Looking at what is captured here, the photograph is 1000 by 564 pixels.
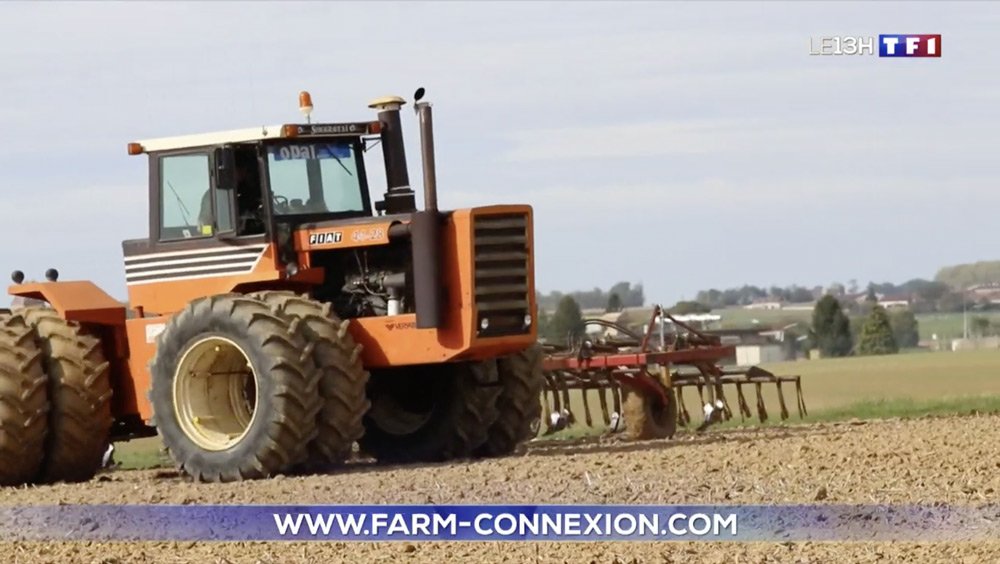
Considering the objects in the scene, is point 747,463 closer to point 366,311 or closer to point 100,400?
point 366,311

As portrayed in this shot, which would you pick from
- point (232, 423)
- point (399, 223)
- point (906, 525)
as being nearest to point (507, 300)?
point (399, 223)

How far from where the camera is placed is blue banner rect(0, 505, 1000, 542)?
359 inches

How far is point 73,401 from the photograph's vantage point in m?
13.9

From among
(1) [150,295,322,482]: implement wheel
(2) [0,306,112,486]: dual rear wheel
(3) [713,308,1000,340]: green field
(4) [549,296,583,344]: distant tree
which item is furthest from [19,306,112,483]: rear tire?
(3) [713,308,1000,340]: green field

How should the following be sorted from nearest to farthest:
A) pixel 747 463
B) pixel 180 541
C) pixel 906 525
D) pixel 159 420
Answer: pixel 906 525 < pixel 180 541 < pixel 747 463 < pixel 159 420

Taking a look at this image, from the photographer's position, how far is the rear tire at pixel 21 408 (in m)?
13.7

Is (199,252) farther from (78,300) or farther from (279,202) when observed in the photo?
(78,300)

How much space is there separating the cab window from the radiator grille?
2.11m

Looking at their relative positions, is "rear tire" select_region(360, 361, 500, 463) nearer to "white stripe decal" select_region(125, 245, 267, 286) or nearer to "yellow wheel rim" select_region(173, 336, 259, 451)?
"yellow wheel rim" select_region(173, 336, 259, 451)

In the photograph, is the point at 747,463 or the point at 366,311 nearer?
the point at 747,463

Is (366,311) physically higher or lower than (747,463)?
higher

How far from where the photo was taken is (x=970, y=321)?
61.3m

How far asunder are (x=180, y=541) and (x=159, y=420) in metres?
3.36

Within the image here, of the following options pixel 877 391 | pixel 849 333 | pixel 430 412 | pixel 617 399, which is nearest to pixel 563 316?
pixel 877 391
